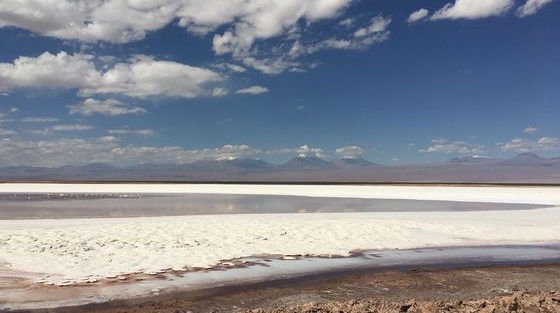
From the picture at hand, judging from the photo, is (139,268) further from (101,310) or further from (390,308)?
(390,308)

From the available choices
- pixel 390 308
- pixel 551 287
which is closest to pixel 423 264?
pixel 551 287

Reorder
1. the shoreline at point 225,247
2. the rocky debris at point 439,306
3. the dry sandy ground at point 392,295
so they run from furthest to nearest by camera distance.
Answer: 1. the shoreline at point 225,247
2. the dry sandy ground at point 392,295
3. the rocky debris at point 439,306

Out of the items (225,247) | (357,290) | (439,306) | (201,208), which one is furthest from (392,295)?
(201,208)

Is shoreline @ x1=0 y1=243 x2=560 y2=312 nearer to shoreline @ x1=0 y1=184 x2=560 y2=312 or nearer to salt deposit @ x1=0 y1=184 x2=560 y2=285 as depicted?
shoreline @ x1=0 y1=184 x2=560 y2=312

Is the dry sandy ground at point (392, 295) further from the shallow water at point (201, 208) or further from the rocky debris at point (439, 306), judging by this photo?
the shallow water at point (201, 208)

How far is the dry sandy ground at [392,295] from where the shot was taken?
9.38 meters

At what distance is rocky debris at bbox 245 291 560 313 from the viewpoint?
29.8 ft

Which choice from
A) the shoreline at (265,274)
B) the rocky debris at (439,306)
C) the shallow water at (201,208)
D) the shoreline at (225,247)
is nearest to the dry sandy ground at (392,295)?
the rocky debris at (439,306)

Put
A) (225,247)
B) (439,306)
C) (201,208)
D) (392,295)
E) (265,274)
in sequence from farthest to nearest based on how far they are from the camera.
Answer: (201,208), (225,247), (265,274), (392,295), (439,306)

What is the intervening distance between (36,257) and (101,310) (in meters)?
6.47

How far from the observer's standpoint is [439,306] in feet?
30.8

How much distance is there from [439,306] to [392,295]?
64.5 inches

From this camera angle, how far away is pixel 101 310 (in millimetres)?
9828

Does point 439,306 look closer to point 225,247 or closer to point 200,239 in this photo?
point 225,247
